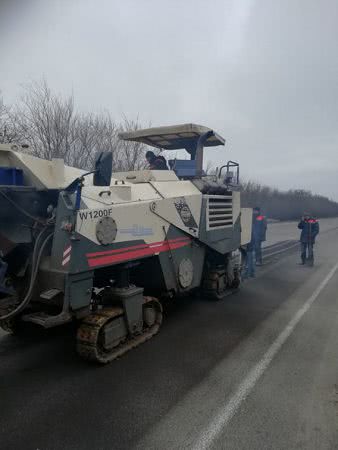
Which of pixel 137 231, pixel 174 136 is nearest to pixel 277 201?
pixel 174 136

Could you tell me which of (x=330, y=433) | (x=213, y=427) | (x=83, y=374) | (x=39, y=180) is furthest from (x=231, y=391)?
(x=39, y=180)

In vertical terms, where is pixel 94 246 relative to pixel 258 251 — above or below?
above

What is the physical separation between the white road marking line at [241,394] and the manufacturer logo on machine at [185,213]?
6.67ft

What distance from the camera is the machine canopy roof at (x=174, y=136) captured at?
20.8 feet

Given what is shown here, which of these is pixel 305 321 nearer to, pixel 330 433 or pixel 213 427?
pixel 330 433

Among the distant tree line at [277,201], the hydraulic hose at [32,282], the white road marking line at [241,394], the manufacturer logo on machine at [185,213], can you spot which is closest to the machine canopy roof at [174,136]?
the manufacturer logo on machine at [185,213]

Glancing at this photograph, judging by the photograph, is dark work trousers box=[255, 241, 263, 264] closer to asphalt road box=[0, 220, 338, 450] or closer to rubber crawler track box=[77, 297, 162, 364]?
asphalt road box=[0, 220, 338, 450]

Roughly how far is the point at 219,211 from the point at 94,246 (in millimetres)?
3104

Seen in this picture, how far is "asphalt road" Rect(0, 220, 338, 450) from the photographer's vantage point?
9.37ft

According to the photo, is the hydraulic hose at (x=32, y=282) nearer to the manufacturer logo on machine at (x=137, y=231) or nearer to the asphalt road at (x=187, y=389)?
the asphalt road at (x=187, y=389)

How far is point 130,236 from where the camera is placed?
423 centimetres

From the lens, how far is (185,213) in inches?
208

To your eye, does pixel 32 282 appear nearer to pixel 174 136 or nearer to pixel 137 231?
pixel 137 231

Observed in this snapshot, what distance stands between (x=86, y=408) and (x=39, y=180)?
91.4 inches
